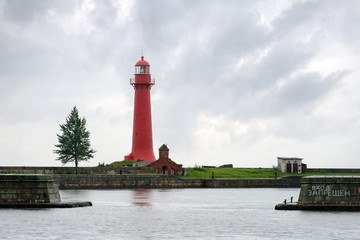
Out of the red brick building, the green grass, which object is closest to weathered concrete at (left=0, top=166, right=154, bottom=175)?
the red brick building

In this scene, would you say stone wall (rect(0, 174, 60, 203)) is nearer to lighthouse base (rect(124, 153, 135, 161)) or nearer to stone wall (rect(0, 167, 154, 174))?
stone wall (rect(0, 167, 154, 174))

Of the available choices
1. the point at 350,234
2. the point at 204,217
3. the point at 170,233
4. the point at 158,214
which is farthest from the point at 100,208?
the point at 350,234

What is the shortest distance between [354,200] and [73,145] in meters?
56.2

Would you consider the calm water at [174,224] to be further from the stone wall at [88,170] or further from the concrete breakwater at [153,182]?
the stone wall at [88,170]

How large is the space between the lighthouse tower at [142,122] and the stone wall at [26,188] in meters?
55.4

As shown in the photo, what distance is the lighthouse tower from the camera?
106 metres

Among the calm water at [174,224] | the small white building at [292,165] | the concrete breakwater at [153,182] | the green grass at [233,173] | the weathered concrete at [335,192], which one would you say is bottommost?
the calm water at [174,224]

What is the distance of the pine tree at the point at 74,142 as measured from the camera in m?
100

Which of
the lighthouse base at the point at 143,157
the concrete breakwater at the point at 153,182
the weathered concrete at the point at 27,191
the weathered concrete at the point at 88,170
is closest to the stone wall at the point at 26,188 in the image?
the weathered concrete at the point at 27,191

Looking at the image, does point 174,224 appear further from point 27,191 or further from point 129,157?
point 129,157

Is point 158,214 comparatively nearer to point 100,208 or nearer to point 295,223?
point 100,208

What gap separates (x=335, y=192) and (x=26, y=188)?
1867 centimetres

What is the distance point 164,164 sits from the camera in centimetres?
10119

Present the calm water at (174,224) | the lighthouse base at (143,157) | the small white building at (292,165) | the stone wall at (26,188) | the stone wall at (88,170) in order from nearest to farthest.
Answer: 1. the calm water at (174,224)
2. the stone wall at (26,188)
3. the stone wall at (88,170)
4. the lighthouse base at (143,157)
5. the small white building at (292,165)
